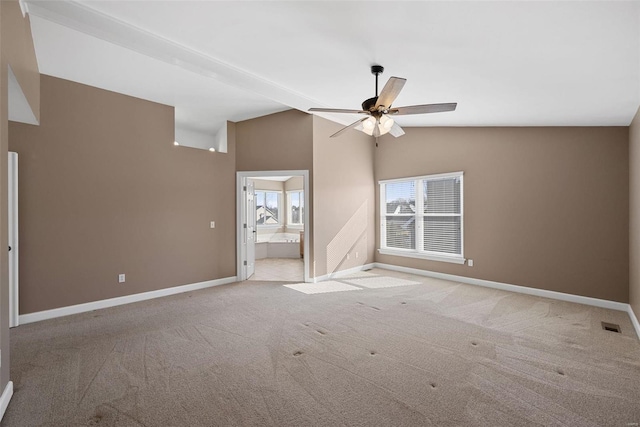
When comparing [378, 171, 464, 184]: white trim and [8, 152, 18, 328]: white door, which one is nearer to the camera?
[8, 152, 18, 328]: white door

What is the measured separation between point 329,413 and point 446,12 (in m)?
2.99

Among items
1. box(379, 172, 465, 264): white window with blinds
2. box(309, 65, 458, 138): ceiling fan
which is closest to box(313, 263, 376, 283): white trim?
box(379, 172, 465, 264): white window with blinds

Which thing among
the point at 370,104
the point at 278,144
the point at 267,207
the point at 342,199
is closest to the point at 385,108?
the point at 370,104

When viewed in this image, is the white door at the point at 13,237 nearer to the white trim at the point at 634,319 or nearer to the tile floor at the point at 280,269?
the tile floor at the point at 280,269

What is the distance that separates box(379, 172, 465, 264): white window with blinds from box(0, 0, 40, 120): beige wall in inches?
229

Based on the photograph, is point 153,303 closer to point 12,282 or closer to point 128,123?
point 12,282

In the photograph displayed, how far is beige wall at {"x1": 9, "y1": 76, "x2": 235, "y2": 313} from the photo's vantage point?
379cm

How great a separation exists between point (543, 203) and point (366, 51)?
3.76 meters

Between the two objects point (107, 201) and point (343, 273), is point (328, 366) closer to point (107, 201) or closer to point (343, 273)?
point (343, 273)

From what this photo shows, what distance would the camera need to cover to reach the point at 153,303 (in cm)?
448

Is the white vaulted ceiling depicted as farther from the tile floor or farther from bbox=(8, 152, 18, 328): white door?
the tile floor

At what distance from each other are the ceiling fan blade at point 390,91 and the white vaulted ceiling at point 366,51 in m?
0.42

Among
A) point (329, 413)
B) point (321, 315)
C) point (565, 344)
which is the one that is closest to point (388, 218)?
point (321, 315)

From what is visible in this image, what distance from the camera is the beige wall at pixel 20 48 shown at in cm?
209
